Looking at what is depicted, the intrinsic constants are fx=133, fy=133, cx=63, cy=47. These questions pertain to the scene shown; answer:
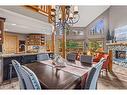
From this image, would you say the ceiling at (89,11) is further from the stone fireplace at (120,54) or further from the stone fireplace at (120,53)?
the stone fireplace at (120,54)

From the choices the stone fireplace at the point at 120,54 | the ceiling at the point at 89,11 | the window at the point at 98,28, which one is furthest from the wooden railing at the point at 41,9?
the window at the point at 98,28

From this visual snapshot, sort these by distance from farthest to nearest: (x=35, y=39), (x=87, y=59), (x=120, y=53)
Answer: (x=35, y=39) < (x=120, y=53) < (x=87, y=59)

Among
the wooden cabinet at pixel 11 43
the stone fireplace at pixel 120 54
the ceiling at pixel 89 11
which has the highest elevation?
the ceiling at pixel 89 11

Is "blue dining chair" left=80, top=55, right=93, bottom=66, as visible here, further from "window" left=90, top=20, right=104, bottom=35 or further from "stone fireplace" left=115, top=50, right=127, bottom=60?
"window" left=90, top=20, right=104, bottom=35

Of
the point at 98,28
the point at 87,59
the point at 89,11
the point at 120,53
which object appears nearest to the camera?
the point at 87,59

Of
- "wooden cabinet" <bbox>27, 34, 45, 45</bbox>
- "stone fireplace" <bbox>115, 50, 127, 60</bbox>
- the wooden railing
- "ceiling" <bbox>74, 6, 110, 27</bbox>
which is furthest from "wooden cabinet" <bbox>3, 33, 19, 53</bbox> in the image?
"stone fireplace" <bbox>115, 50, 127, 60</bbox>

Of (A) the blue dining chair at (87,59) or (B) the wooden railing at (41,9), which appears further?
(B) the wooden railing at (41,9)

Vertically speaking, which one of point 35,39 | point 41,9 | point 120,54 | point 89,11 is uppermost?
point 89,11

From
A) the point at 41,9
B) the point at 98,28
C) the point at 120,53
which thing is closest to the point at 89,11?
the point at 98,28

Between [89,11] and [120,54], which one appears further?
[120,54]

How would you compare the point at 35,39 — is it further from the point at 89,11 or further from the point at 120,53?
the point at 120,53

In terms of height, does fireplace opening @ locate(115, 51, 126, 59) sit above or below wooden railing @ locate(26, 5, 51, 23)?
below

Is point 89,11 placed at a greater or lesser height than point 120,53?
greater
